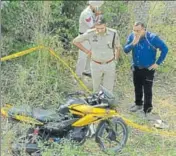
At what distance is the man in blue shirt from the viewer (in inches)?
248

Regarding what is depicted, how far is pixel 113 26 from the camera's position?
9.03 m

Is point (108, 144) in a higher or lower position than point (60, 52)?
lower

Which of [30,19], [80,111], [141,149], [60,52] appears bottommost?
[141,149]

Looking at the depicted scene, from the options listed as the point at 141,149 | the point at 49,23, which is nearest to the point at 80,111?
the point at 141,149

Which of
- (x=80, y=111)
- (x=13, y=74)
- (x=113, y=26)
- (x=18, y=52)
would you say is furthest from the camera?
(x=113, y=26)

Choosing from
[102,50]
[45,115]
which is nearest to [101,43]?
[102,50]

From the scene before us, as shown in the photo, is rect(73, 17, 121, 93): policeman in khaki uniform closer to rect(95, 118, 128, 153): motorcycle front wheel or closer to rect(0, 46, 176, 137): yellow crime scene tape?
rect(0, 46, 176, 137): yellow crime scene tape

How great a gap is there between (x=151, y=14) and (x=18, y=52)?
2400 mm

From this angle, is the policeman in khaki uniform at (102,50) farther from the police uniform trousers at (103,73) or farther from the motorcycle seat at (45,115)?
the motorcycle seat at (45,115)

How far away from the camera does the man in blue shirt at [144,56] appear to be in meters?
6.30

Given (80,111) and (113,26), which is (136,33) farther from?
(113,26)

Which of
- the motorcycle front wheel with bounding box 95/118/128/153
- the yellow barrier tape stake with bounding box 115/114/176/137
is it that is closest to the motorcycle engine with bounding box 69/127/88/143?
the motorcycle front wheel with bounding box 95/118/128/153

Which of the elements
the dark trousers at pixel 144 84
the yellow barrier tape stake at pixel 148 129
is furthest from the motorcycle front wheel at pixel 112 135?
the dark trousers at pixel 144 84

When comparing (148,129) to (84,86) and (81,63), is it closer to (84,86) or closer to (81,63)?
(84,86)
